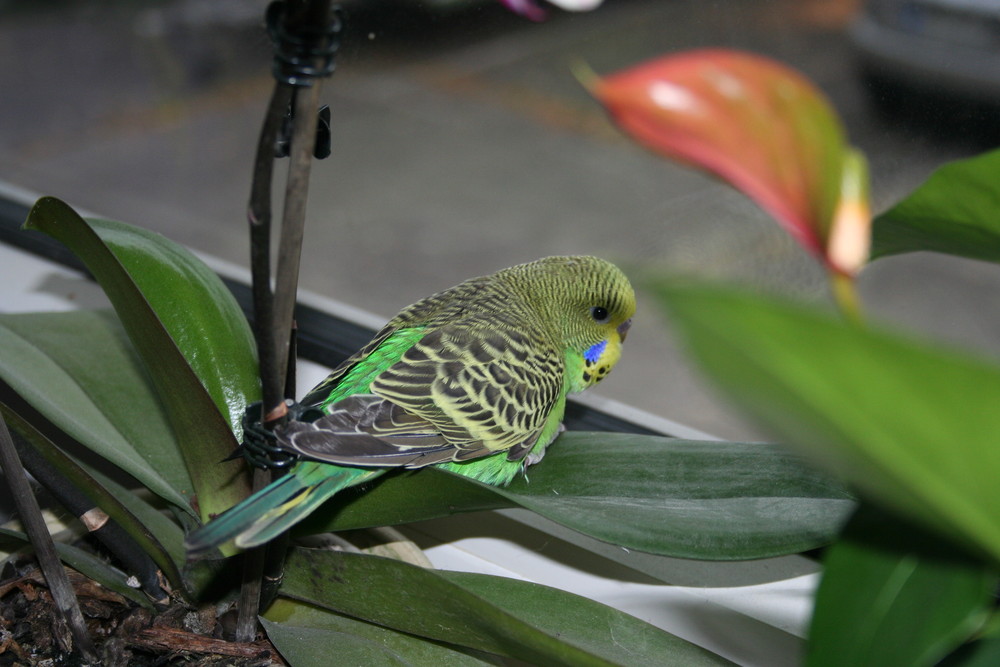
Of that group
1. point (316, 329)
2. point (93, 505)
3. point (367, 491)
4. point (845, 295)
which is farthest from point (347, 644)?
point (316, 329)

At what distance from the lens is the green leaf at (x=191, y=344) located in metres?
0.56

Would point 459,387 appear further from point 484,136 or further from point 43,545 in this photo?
point 484,136

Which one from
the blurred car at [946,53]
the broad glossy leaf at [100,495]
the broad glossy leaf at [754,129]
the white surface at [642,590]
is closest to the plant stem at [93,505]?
the broad glossy leaf at [100,495]

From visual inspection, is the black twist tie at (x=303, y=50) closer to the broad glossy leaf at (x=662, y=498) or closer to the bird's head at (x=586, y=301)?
the broad glossy leaf at (x=662, y=498)

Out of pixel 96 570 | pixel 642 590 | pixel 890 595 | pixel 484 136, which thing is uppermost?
pixel 890 595

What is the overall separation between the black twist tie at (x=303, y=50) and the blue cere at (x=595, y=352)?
486mm

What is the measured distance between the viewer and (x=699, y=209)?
149 centimetres

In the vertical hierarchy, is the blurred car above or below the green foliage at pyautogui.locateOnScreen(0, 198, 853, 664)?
above

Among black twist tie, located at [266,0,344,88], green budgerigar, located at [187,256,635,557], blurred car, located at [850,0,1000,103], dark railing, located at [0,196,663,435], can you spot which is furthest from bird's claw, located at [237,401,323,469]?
blurred car, located at [850,0,1000,103]

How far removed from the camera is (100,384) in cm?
75

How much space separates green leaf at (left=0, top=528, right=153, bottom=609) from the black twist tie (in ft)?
1.55

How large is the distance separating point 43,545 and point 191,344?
179 mm

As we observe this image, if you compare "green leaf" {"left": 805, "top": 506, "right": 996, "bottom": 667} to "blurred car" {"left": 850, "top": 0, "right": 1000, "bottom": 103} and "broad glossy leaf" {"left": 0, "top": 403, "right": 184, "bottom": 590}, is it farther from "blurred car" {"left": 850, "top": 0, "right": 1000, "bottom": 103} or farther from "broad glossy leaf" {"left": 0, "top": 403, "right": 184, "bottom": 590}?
"blurred car" {"left": 850, "top": 0, "right": 1000, "bottom": 103}

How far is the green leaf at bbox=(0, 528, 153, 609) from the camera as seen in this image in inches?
25.9
